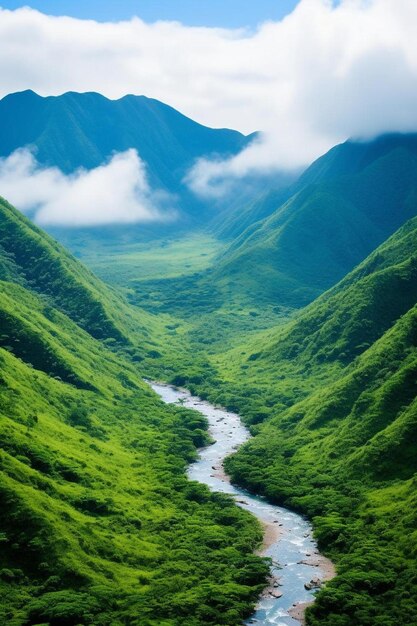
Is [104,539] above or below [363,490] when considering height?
below

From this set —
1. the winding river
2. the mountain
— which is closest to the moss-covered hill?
the winding river

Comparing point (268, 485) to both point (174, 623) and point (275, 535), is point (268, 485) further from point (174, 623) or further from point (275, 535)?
point (174, 623)

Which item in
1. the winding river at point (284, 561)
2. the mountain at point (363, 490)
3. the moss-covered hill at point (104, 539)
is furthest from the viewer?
the winding river at point (284, 561)

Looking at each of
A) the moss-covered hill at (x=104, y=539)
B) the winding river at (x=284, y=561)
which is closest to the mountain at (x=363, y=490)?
the winding river at (x=284, y=561)

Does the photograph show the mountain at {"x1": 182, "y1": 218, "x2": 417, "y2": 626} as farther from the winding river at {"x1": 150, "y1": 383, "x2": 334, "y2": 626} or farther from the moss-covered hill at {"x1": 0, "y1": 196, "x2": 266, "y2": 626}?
the moss-covered hill at {"x1": 0, "y1": 196, "x2": 266, "y2": 626}

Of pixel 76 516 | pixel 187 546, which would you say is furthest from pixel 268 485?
pixel 76 516

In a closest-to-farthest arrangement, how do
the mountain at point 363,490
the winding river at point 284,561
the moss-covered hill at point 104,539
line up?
the moss-covered hill at point 104,539 → the mountain at point 363,490 → the winding river at point 284,561

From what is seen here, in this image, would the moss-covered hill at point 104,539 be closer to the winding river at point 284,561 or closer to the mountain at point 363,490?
the winding river at point 284,561

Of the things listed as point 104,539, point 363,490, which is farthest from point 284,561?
point 104,539

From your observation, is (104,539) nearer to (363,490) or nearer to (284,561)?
(284,561)

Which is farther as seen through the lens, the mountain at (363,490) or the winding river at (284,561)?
the winding river at (284,561)

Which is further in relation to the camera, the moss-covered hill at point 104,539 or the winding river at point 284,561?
the winding river at point 284,561

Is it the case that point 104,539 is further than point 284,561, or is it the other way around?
point 284,561
